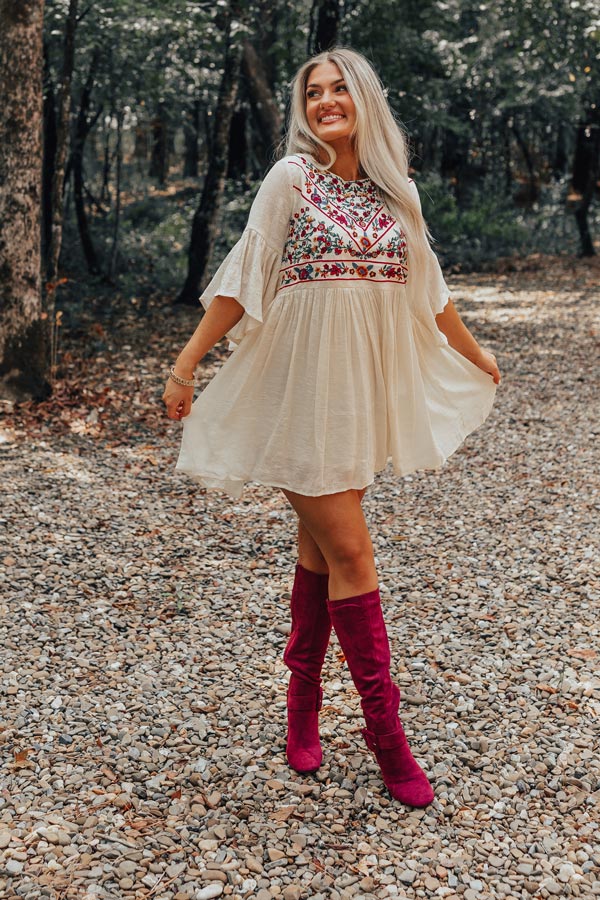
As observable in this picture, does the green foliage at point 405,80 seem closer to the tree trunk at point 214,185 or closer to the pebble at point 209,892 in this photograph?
the tree trunk at point 214,185

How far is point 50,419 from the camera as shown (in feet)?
21.0

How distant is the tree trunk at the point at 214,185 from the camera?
369 inches

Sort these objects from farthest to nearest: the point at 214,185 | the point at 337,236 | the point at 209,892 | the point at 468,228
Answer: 1. the point at 468,228
2. the point at 214,185
3. the point at 337,236
4. the point at 209,892

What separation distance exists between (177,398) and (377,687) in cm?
94

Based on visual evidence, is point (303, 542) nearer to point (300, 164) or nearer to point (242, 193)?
point (300, 164)

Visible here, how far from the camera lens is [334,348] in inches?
90.0

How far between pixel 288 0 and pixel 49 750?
459 inches

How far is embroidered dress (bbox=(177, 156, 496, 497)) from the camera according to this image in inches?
89.5

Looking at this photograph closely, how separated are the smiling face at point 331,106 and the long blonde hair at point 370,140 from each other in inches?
0.7

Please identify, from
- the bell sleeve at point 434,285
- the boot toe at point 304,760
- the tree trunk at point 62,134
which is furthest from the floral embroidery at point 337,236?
the tree trunk at point 62,134

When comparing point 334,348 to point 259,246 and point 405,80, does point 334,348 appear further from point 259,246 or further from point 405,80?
point 405,80

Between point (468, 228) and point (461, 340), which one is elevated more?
point (461, 340)

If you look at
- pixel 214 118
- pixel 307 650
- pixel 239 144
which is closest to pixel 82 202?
pixel 214 118

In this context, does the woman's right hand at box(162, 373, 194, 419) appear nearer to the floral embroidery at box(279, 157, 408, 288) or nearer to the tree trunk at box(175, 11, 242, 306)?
the floral embroidery at box(279, 157, 408, 288)
